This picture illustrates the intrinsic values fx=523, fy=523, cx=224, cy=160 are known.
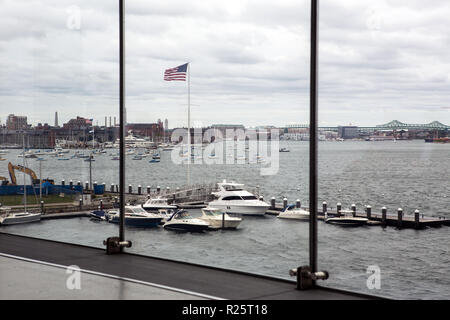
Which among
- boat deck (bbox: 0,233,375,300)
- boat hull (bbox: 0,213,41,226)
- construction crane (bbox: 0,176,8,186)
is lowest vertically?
boat hull (bbox: 0,213,41,226)

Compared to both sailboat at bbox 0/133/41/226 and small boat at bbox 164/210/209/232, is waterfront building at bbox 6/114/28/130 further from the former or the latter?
small boat at bbox 164/210/209/232

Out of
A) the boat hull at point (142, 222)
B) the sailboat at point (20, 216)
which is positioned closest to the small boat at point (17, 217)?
the sailboat at point (20, 216)

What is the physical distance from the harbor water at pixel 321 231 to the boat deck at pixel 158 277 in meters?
4.48

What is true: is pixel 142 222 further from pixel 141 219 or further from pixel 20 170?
pixel 20 170

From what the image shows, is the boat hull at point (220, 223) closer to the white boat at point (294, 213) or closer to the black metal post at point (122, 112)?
the white boat at point (294, 213)

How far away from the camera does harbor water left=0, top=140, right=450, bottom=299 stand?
64.5ft

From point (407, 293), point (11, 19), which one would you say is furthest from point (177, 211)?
point (11, 19)

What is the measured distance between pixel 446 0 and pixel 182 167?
38.8 metres

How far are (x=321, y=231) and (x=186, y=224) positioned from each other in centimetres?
968

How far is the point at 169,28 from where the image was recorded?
59.0 m

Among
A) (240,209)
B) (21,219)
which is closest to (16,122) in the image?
(21,219)

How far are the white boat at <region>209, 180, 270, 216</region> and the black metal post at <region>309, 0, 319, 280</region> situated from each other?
18.8m

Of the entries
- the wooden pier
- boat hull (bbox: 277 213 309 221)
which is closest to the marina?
the wooden pier

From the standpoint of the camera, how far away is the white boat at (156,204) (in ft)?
71.0
